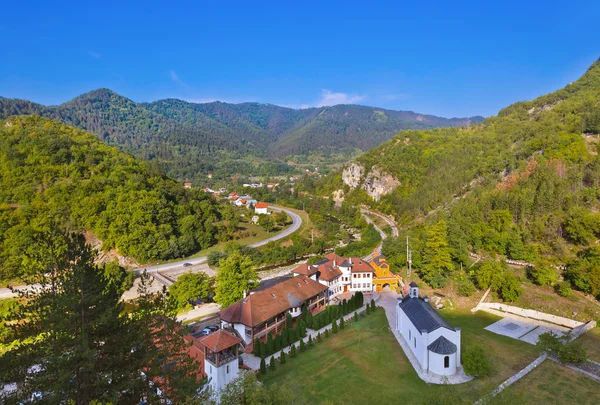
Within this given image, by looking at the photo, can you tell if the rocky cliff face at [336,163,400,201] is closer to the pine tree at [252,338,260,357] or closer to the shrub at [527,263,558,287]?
the shrub at [527,263,558,287]

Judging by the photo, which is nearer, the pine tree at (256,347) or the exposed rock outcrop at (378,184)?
the pine tree at (256,347)

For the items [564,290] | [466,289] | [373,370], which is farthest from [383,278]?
[373,370]

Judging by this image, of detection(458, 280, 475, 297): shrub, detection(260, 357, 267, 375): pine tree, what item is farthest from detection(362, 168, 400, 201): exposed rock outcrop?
detection(260, 357, 267, 375): pine tree

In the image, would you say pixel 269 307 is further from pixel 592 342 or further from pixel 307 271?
pixel 592 342

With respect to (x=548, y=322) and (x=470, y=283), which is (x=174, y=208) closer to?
(x=470, y=283)

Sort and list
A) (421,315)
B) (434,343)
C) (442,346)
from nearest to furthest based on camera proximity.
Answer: (442,346) < (434,343) < (421,315)

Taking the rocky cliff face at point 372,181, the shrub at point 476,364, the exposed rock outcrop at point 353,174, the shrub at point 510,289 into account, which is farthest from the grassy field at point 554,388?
the exposed rock outcrop at point 353,174

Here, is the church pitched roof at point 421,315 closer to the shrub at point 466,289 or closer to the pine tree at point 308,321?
the pine tree at point 308,321
